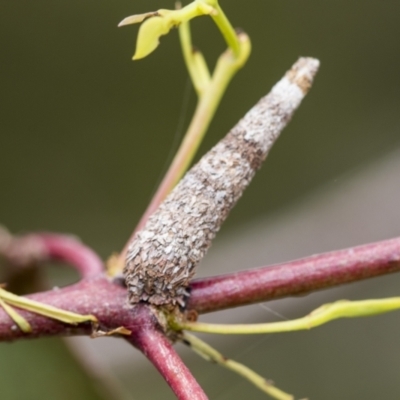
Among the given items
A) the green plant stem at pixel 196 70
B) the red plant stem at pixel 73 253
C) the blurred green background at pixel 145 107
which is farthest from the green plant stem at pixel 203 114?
the blurred green background at pixel 145 107

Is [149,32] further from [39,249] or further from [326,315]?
[39,249]

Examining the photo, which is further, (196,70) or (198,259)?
(196,70)

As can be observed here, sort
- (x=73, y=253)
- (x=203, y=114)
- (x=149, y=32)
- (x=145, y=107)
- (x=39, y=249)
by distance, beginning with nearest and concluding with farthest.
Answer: (x=149, y=32), (x=203, y=114), (x=73, y=253), (x=39, y=249), (x=145, y=107)

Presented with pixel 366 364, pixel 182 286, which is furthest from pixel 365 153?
pixel 182 286

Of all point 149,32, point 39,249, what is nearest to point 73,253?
point 39,249

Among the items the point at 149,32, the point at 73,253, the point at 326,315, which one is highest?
the point at 73,253

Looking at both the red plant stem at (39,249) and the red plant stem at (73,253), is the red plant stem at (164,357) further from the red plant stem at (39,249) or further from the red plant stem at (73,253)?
the red plant stem at (39,249)
